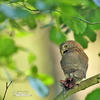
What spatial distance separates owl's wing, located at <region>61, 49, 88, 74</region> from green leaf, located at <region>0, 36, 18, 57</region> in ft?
2.45

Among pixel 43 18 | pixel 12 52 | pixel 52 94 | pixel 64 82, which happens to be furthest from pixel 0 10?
pixel 52 94

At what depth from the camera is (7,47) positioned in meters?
1.11

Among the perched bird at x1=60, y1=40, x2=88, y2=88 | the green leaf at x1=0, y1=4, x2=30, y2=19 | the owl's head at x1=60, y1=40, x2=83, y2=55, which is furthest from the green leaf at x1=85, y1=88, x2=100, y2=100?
the green leaf at x1=0, y1=4, x2=30, y2=19

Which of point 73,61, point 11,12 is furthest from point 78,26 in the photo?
point 11,12

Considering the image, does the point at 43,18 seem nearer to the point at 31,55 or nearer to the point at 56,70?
the point at 31,55

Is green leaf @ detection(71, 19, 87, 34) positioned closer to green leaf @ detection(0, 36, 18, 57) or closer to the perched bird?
the perched bird

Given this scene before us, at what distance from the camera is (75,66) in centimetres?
184

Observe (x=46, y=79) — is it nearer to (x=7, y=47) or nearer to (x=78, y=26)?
(x=7, y=47)

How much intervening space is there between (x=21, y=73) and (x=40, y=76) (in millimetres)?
86

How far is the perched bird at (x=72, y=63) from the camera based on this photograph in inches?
72.5

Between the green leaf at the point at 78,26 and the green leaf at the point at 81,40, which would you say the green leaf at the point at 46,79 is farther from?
the green leaf at the point at 81,40

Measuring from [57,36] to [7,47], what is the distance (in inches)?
37.7

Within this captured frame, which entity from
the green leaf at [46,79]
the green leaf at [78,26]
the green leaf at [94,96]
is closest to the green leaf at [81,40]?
the green leaf at [78,26]

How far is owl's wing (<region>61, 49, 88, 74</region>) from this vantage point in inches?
72.5
